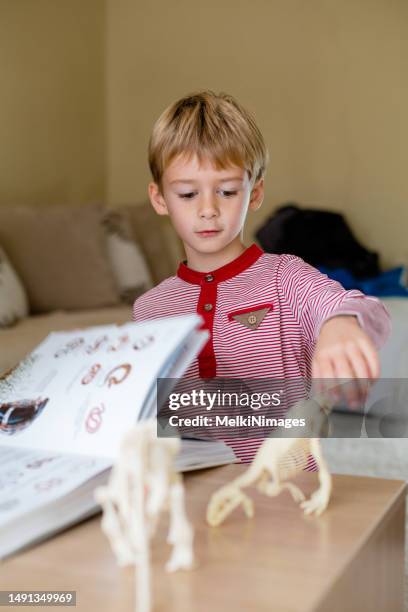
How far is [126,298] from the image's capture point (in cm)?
313

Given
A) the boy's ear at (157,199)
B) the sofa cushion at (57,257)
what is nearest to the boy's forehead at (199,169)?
the boy's ear at (157,199)

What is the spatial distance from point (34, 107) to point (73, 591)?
329 centimetres

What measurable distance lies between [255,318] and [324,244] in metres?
2.40

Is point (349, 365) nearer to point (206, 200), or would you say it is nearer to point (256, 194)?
point (206, 200)

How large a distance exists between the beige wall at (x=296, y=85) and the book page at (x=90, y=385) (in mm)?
3003

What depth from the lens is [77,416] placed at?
75 centimetres

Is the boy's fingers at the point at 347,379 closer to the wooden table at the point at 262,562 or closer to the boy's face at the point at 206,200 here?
the wooden table at the point at 262,562

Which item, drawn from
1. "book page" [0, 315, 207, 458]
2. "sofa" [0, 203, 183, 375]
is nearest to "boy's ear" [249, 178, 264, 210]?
"book page" [0, 315, 207, 458]

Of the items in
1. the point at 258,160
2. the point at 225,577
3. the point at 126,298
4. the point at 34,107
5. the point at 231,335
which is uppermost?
the point at 258,160

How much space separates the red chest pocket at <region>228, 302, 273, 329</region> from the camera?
3.70 feet

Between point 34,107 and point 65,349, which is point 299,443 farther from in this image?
point 34,107

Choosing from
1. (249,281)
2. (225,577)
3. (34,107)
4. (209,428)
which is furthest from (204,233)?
(34,107)

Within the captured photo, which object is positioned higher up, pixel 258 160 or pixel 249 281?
pixel 258 160

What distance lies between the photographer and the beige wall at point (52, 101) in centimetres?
346
